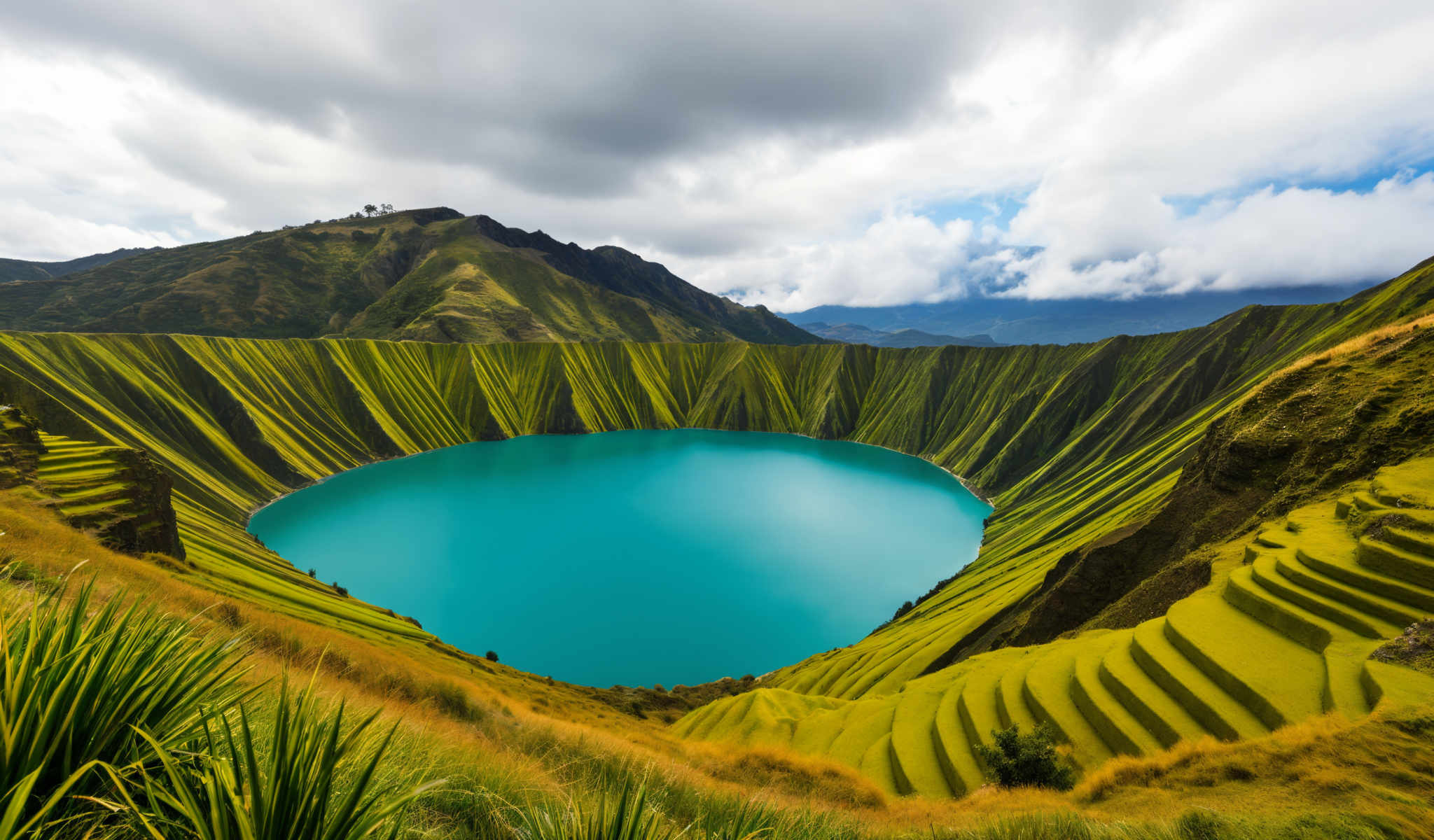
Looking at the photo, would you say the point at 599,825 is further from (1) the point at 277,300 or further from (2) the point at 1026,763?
(1) the point at 277,300

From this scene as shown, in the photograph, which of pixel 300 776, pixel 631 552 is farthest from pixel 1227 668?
pixel 631 552

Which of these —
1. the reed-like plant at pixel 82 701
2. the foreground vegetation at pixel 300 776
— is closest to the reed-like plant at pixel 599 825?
the foreground vegetation at pixel 300 776

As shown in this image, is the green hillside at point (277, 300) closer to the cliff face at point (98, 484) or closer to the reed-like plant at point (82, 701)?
the cliff face at point (98, 484)

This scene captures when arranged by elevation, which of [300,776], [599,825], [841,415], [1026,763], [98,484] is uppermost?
[841,415]

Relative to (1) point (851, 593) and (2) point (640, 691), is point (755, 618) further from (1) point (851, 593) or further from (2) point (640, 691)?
(2) point (640, 691)

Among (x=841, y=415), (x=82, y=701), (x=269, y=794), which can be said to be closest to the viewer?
(x=269, y=794)

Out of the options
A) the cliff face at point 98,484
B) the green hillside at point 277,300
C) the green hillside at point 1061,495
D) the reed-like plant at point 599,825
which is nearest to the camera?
the reed-like plant at point 599,825

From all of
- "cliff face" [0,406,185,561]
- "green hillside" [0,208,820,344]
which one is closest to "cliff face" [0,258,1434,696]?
"cliff face" [0,406,185,561]
